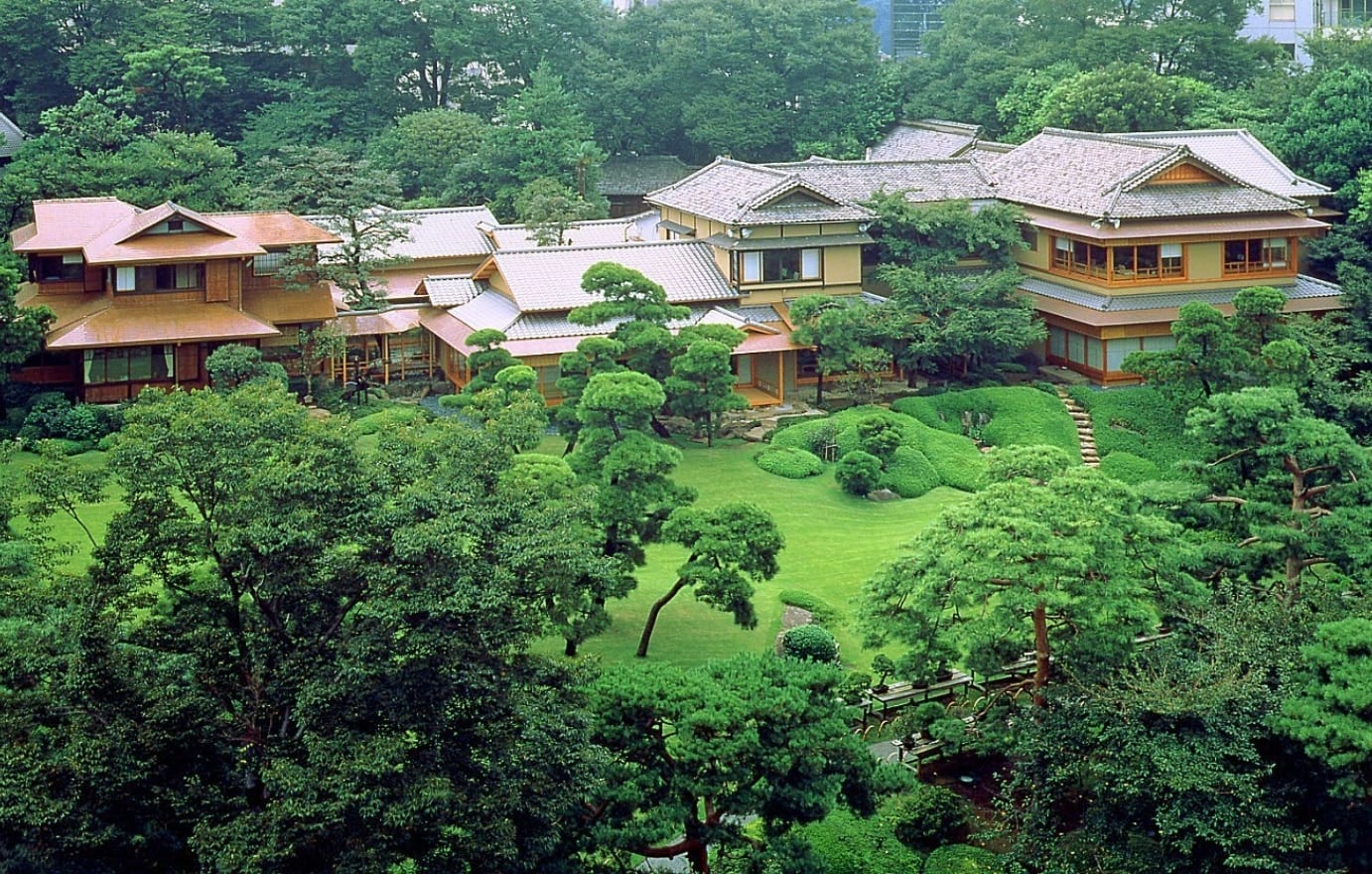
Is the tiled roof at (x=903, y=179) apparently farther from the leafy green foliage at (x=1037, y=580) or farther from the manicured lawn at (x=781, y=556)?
the leafy green foliage at (x=1037, y=580)

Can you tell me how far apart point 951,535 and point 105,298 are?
2326 cm

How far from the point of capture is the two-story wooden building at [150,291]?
37.0 meters

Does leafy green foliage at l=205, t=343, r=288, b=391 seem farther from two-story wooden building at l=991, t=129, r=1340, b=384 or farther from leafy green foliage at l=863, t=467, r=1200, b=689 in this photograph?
two-story wooden building at l=991, t=129, r=1340, b=384

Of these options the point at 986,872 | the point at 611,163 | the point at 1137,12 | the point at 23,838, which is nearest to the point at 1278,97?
the point at 1137,12

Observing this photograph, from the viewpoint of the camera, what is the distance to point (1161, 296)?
132 feet

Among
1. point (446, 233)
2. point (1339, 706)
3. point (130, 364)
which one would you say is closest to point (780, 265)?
point (446, 233)

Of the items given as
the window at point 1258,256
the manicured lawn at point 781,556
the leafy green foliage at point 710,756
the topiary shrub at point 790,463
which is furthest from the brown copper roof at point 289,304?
the leafy green foliage at point 710,756

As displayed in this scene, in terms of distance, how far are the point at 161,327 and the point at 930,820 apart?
23.0 metres

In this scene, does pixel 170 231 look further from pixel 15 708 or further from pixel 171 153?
pixel 15 708

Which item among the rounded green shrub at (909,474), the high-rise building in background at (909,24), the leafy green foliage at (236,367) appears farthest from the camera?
the high-rise building in background at (909,24)

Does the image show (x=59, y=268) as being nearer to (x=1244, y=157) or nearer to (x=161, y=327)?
(x=161, y=327)

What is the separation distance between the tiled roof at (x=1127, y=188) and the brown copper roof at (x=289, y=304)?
17884mm

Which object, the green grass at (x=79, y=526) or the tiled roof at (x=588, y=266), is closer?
the green grass at (x=79, y=526)

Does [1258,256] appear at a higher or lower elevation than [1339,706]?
higher
